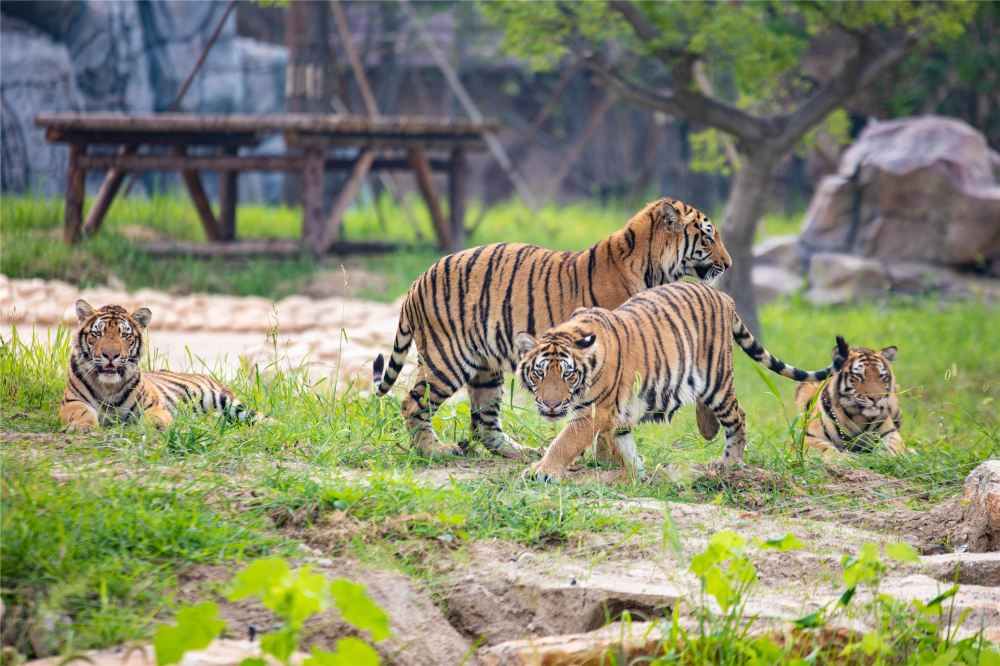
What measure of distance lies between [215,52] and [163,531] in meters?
14.6

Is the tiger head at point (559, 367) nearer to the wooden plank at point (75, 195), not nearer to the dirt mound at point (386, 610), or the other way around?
the dirt mound at point (386, 610)

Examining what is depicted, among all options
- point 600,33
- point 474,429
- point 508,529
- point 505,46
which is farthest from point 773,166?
point 508,529

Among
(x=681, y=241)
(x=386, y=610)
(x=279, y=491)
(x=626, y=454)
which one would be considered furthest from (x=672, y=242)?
(x=386, y=610)

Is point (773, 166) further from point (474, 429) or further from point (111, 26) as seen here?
point (111, 26)

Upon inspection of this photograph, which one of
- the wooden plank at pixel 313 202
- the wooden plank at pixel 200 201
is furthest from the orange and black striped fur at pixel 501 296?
the wooden plank at pixel 200 201

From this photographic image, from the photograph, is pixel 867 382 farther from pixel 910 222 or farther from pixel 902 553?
pixel 910 222

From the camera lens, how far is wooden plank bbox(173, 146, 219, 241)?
10.4 m

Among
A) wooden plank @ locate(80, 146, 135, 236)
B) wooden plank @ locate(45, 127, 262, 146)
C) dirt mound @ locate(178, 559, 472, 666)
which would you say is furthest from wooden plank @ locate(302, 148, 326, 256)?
dirt mound @ locate(178, 559, 472, 666)

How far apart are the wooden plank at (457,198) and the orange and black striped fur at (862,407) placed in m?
6.35

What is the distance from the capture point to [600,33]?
8.70 m

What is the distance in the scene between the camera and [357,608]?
2559mm

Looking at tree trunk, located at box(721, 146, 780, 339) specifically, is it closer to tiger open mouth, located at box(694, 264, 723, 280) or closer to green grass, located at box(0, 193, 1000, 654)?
green grass, located at box(0, 193, 1000, 654)

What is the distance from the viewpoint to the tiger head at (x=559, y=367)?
12.9ft

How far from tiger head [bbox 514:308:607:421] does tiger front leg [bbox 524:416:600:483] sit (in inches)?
3.2
